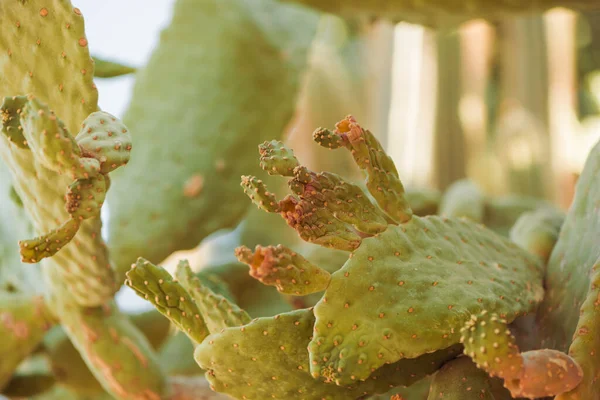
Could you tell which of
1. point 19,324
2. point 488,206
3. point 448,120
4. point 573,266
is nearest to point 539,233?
point 573,266

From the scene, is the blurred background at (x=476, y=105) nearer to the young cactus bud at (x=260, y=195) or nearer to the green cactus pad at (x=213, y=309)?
the green cactus pad at (x=213, y=309)

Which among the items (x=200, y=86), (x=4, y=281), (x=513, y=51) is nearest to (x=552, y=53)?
(x=513, y=51)

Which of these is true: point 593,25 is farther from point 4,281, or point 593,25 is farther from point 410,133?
point 4,281

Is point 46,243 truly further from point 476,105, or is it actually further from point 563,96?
point 563,96

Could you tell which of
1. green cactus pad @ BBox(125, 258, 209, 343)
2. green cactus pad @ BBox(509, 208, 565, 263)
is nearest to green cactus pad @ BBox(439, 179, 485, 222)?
green cactus pad @ BBox(509, 208, 565, 263)

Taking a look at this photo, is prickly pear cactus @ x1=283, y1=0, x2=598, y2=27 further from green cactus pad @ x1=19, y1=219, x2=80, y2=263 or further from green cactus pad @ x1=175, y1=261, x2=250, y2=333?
green cactus pad @ x1=19, y1=219, x2=80, y2=263

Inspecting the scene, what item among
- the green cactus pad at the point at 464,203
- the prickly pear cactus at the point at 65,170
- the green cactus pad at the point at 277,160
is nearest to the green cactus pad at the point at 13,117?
the prickly pear cactus at the point at 65,170
